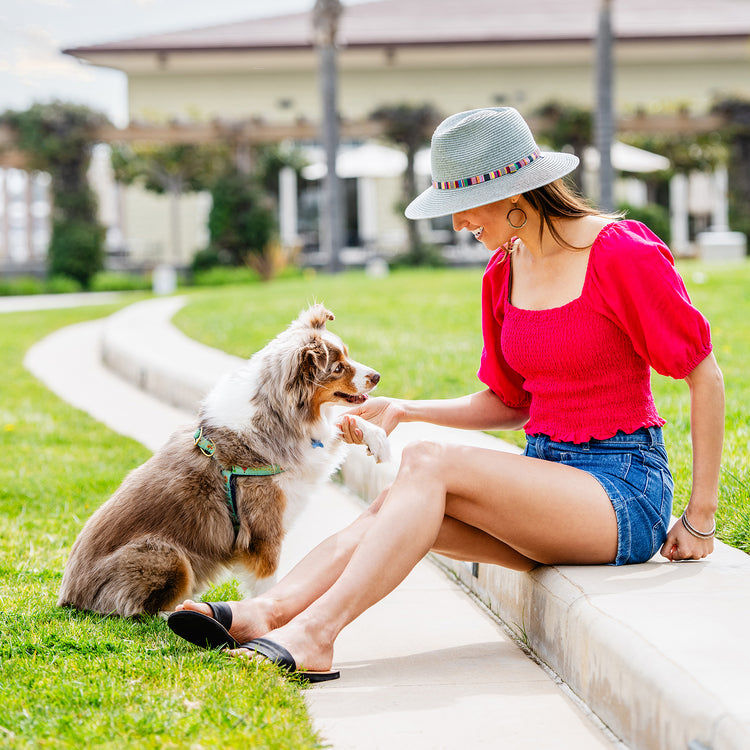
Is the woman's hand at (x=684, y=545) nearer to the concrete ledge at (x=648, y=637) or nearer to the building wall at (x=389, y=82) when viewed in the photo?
the concrete ledge at (x=648, y=637)

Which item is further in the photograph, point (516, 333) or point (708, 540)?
point (516, 333)

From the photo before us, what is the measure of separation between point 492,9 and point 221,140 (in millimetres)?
14751

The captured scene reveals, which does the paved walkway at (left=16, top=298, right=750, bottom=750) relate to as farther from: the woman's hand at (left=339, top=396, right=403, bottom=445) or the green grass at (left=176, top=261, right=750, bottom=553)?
the green grass at (left=176, top=261, right=750, bottom=553)

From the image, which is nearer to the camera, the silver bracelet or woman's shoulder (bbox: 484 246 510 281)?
the silver bracelet

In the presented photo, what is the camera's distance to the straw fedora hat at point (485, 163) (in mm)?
3369

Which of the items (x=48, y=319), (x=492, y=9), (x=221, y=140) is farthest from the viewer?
(x=492, y=9)

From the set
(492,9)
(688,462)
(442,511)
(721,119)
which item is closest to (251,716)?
(442,511)

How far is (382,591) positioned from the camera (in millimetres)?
3238

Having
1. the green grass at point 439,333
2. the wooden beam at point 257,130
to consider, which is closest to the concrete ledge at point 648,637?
the green grass at point 439,333

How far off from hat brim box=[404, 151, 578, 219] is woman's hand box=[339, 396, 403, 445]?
0.82 m

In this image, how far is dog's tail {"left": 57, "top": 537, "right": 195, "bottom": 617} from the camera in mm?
3627

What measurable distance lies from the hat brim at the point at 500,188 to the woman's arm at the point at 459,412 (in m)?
0.85

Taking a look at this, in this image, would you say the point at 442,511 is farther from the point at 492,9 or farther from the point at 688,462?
the point at 492,9

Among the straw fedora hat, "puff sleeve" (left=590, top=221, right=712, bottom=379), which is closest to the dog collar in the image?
the straw fedora hat
